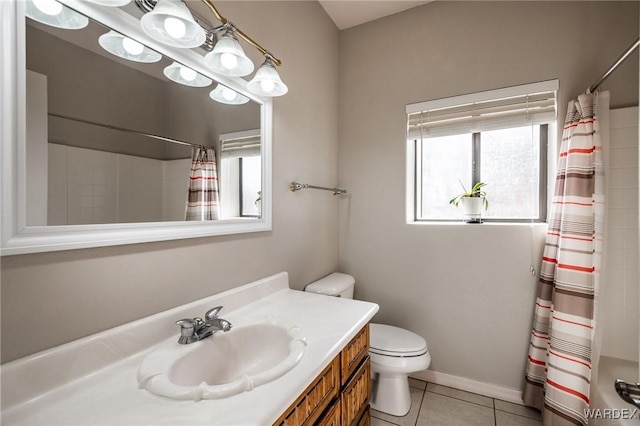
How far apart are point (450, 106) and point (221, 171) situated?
1.59 m

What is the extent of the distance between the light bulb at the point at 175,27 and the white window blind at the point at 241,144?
1.42 feet

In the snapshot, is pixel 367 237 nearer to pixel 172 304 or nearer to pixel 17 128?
pixel 172 304

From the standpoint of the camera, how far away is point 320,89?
203cm

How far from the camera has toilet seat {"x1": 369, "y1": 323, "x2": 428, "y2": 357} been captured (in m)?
1.63

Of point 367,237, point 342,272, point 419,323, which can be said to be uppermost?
point 367,237

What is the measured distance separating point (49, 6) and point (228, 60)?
499 mm

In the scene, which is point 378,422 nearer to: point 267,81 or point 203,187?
point 203,187

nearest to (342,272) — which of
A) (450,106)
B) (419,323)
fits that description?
(419,323)

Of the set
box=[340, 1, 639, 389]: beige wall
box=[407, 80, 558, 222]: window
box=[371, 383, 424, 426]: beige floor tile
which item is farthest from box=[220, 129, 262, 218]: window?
box=[371, 383, 424, 426]: beige floor tile

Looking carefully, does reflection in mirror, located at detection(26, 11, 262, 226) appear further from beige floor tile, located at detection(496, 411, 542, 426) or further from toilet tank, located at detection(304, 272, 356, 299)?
beige floor tile, located at detection(496, 411, 542, 426)

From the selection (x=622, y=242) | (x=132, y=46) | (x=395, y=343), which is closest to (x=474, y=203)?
(x=622, y=242)

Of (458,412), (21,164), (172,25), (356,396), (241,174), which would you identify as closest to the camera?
(21,164)

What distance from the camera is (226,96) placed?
127 centimetres

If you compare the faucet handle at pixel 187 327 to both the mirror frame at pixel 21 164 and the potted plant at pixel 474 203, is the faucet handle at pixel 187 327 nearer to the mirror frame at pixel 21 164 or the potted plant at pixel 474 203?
the mirror frame at pixel 21 164
